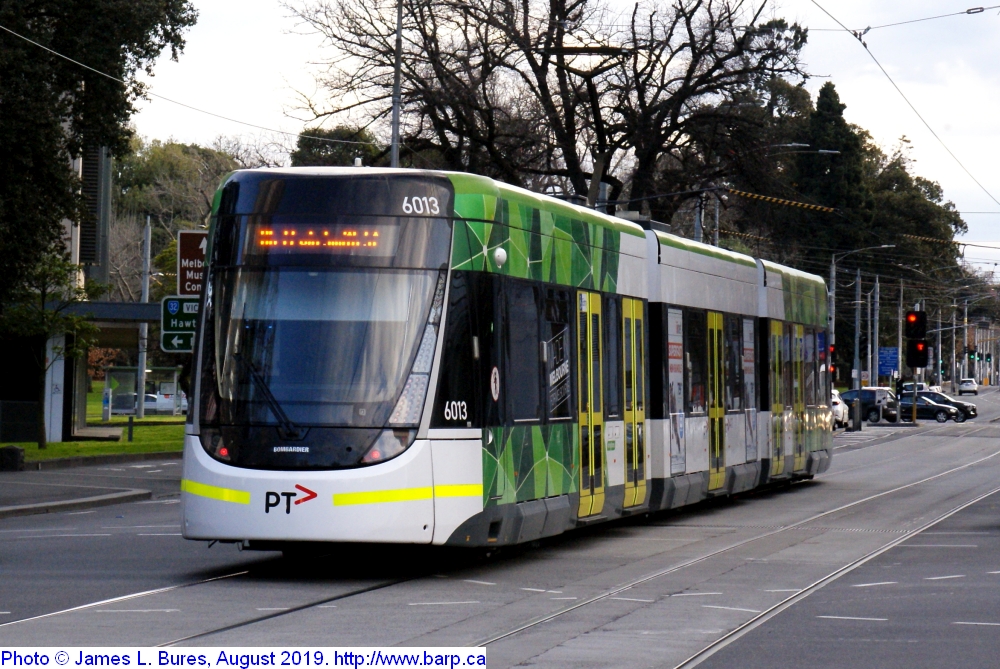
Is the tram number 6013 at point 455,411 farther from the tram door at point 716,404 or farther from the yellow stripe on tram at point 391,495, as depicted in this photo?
the tram door at point 716,404

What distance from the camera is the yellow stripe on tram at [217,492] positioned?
37.2ft

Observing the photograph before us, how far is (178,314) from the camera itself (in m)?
26.3

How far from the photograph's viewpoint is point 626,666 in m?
8.11

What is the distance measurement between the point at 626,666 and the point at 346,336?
4207 mm

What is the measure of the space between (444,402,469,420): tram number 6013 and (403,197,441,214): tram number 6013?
5.03ft

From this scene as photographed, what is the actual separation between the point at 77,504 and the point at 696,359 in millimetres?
9482

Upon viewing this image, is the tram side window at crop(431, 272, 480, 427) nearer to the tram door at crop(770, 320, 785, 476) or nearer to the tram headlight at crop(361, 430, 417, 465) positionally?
the tram headlight at crop(361, 430, 417, 465)

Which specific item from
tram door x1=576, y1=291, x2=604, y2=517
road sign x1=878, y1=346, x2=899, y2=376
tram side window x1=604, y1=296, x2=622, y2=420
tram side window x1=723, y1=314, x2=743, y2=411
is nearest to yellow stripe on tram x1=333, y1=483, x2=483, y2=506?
tram door x1=576, y1=291, x2=604, y2=517

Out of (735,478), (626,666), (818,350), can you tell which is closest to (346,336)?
(626,666)

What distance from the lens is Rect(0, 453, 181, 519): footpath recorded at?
71.4 feet

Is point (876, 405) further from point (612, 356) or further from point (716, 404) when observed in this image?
point (612, 356)

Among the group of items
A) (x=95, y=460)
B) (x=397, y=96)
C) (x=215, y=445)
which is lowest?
(x=95, y=460)

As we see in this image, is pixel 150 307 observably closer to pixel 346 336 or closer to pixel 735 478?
pixel 735 478

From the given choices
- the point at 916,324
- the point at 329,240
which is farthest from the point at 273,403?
the point at 916,324
